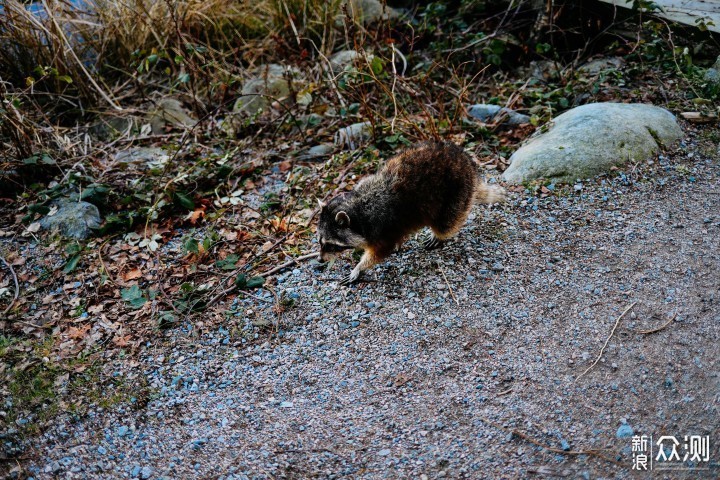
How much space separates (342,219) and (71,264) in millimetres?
2472

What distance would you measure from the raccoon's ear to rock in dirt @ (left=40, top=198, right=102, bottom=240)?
2.55 m

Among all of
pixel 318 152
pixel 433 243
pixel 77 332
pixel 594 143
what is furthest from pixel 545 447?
pixel 318 152

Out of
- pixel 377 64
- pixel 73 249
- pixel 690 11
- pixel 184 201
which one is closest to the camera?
pixel 73 249

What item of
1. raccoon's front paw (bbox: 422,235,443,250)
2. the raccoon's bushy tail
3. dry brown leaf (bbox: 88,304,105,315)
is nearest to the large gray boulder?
the raccoon's bushy tail

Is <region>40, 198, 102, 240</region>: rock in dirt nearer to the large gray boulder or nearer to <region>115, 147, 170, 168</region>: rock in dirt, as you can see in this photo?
<region>115, 147, 170, 168</region>: rock in dirt

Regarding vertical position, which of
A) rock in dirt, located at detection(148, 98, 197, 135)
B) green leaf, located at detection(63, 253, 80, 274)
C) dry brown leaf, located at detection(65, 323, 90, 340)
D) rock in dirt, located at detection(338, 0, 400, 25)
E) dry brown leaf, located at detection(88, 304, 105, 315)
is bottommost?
dry brown leaf, located at detection(88, 304, 105, 315)

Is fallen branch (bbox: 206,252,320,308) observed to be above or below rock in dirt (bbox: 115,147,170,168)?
below

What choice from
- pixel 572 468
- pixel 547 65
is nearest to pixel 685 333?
pixel 572 468

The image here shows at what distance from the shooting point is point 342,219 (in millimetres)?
Result: 4504

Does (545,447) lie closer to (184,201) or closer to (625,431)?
(625,431)

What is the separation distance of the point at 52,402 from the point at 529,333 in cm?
326

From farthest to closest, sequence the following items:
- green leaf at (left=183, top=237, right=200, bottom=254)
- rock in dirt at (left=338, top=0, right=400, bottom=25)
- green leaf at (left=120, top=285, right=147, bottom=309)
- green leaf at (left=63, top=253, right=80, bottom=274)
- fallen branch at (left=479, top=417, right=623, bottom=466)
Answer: rock in dirt at (left=338, top=0, right=400, bottom=25) → green leaf at (left=63, top=253, right=80, bottom=274) → green leaf at (left=183, top=237, right=200, bottom=254) → green leaf at (left=120, top=285, right=147, bottom=309) → fallen branch at (left=479, top=417, right=623, bottom=466)

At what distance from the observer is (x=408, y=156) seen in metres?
4.79

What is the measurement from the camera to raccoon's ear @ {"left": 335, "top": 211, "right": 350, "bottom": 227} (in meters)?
4.46
